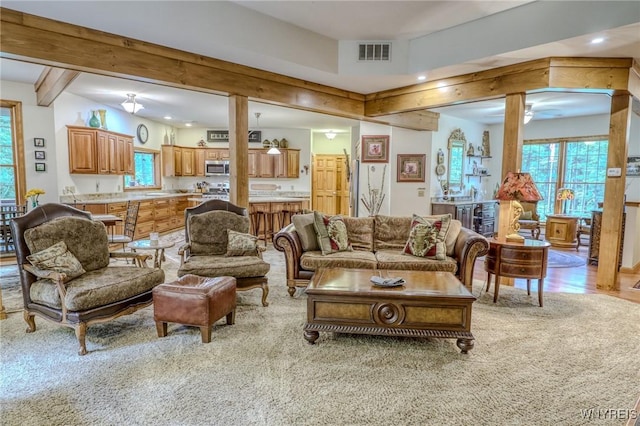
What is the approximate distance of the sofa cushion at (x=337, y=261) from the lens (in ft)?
13.0

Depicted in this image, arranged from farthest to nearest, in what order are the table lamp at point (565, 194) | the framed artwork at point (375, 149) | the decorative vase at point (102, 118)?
the table lamp at point (565, 194), the framed artwork at point (375, 149), the decorative vase at point (102, 118)

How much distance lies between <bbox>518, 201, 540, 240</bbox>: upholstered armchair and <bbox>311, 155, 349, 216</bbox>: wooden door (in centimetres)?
454

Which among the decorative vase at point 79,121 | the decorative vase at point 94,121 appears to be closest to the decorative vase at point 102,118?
the decorative vase at point 94,121

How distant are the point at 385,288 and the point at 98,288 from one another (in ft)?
7.40

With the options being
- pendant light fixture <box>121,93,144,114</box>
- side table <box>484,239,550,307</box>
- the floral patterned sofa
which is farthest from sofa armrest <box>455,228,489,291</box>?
pendant light fixture <box>121,93,144,114</box>

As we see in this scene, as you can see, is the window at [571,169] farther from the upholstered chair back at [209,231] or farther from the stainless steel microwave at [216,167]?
the upholstered chair back at [209,231]

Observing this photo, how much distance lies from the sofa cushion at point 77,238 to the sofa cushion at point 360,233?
271 centimetres

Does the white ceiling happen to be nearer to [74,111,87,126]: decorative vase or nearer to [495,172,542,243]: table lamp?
[74,111,87,126]: decorative vase

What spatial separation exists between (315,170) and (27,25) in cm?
789

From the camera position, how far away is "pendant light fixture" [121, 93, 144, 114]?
19.2 feet

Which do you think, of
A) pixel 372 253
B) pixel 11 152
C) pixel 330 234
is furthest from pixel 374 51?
pixel 11 152

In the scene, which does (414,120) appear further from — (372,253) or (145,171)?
(145,171)

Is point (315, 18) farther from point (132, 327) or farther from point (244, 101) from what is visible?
point (132, 327)

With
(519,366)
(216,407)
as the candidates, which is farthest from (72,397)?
(519,366)
